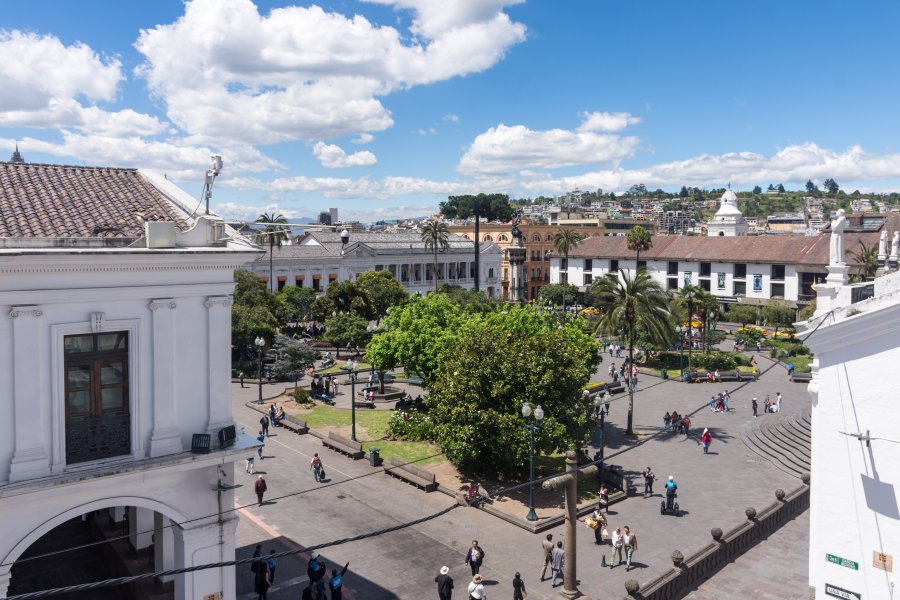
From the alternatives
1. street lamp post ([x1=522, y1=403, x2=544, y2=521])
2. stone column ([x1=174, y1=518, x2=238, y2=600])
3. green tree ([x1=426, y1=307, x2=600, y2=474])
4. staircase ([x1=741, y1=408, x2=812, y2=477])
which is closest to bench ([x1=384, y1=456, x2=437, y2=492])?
green tree ([x1=426, y1=307, x2=600, y2=474])

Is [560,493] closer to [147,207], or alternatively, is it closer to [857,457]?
[857,457]

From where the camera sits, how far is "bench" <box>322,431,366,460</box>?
98.2ft

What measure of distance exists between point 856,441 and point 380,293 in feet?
151

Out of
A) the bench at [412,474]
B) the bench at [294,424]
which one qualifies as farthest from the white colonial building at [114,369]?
the bench at [294,424]

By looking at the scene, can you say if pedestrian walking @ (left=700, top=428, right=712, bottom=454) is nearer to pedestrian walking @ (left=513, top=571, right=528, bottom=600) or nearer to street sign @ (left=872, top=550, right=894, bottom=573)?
pedestrian walking @ (left=513, top=571, right=528, bottom=600)

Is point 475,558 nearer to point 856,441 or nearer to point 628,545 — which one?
point 628,545

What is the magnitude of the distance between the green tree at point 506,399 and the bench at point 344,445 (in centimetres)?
462

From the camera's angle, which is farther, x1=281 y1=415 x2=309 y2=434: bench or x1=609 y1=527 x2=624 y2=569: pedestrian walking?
x1=281 y1=415 x2=309 y2=434: bench

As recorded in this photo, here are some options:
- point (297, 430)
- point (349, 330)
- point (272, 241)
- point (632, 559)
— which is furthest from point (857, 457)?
point (272, 241)

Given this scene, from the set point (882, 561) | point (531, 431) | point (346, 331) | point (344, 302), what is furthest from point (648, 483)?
point (344, 302)

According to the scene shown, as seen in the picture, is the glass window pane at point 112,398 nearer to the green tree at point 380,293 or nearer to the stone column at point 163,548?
the stone column at point 163,548

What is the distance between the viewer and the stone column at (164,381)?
42.9 ft

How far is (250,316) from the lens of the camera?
46656 millimetres

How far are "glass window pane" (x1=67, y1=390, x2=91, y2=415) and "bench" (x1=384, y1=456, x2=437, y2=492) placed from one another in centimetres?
1537
